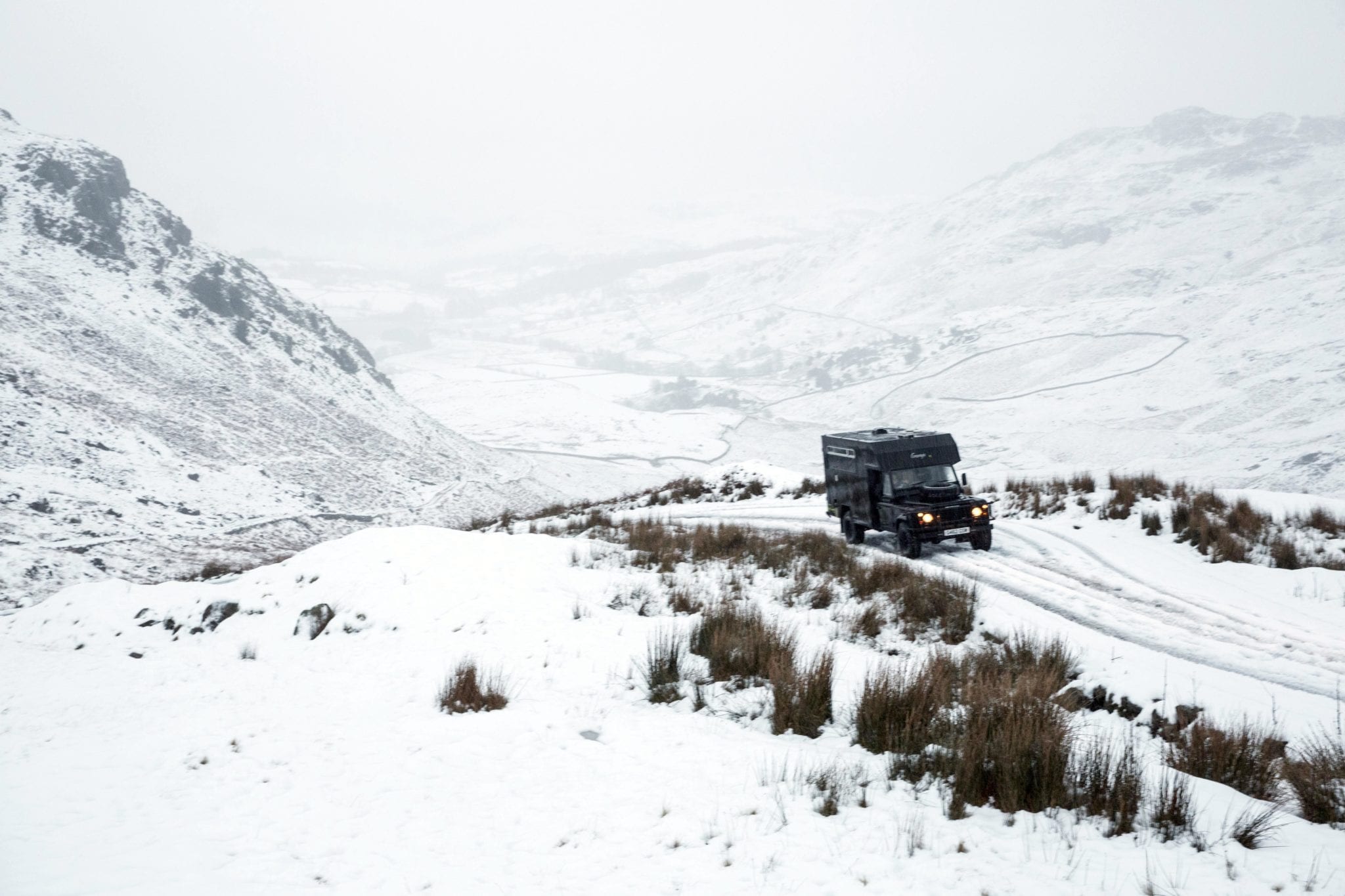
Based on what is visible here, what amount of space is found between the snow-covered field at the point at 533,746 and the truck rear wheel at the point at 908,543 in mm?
1609

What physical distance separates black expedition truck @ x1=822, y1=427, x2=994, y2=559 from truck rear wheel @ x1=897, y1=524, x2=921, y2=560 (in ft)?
0.04

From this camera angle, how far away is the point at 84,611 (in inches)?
540

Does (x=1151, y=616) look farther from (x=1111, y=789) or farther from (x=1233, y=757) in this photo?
(x=1111, y=789)

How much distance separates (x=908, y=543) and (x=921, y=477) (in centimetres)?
176

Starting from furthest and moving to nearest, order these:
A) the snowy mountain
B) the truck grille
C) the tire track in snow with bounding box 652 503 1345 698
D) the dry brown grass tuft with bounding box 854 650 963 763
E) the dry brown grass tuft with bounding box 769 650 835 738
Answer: the snowy mountain, the truck grille, the tire track in snow with bounding box 652 503 1345 698, the dry brown grass tuft with bounding box 769 650 835 738, the dry brown grass tuft with bounding box 854 650 963 763

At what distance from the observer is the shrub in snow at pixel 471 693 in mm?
7281

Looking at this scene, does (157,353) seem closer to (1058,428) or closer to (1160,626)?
(1160,626)

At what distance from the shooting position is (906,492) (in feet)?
50.1

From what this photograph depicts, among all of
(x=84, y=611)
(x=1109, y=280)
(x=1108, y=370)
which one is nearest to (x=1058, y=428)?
(x=1108, y=370)

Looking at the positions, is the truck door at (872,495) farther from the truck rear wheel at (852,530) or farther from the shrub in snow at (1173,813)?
the shrub in snow at (1173,813)

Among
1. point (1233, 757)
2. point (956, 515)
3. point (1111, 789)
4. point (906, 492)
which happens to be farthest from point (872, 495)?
point (1111, 789)

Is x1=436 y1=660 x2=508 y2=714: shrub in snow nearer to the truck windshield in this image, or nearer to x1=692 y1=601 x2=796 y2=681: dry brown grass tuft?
x1=692 y1=601 x2=796 y2=681: dry brown grass tuft

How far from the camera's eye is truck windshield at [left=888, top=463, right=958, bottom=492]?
1536 centimetres

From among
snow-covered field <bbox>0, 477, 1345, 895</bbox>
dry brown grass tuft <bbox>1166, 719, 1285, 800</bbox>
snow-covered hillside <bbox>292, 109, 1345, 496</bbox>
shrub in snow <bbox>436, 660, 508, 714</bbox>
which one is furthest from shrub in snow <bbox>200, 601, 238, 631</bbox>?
snow-covered hillside <bbox>292, 109, 1345, 496</bbox>
